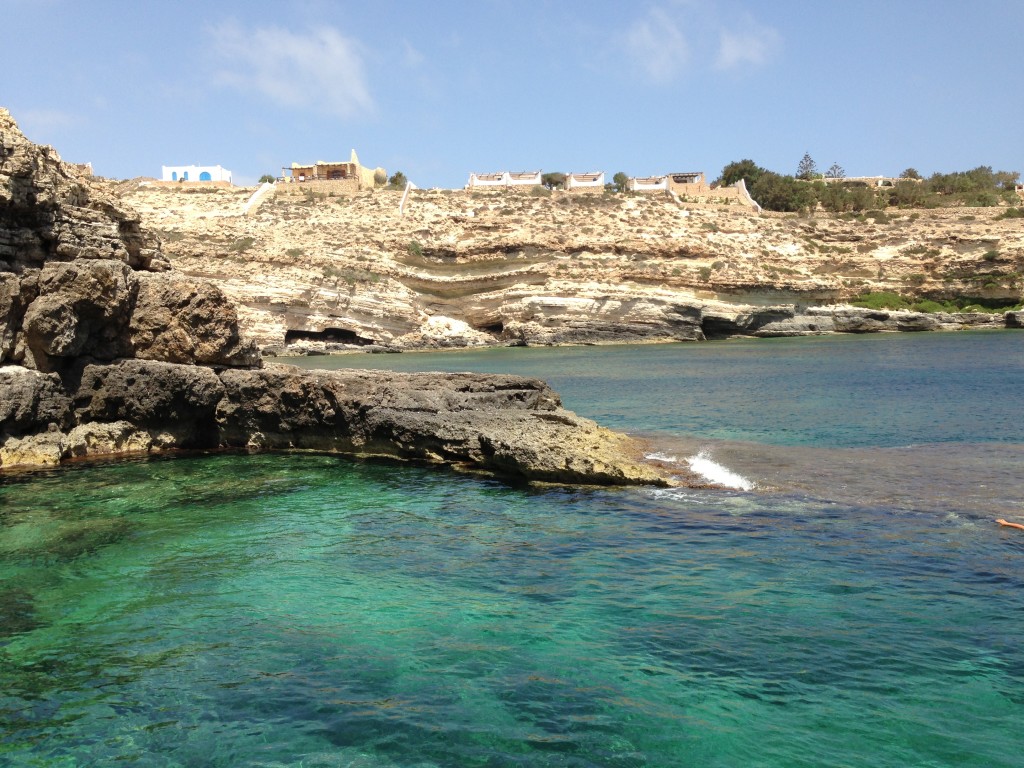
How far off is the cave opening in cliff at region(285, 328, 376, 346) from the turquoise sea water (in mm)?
39896

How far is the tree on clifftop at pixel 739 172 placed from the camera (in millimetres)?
89438

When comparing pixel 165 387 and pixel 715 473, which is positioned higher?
pixel 165 387

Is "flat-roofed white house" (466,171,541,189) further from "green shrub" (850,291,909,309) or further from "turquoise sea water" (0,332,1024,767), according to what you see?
"turquoise sea water" (0,332,1024,767)

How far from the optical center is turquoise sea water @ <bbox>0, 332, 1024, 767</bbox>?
5.49m

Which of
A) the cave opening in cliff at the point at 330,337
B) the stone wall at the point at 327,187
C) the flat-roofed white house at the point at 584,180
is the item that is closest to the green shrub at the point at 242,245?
the cave opening in cliff at the point at 330,337

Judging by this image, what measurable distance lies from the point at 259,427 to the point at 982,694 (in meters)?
13.3

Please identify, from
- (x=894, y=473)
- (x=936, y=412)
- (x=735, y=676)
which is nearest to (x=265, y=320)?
(x=936, y=412)

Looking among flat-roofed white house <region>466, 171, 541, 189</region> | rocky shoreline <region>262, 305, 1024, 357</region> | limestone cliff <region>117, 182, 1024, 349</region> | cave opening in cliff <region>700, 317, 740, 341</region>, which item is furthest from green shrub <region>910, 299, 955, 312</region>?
flat-roofed white house <region>466, 171, 541, 189</region>

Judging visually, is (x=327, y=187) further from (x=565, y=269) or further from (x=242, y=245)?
(x=565, y=269)

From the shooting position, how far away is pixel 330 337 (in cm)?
5419

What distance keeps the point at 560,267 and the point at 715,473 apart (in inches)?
1842

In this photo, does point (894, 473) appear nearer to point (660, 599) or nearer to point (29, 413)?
point (660, 599)

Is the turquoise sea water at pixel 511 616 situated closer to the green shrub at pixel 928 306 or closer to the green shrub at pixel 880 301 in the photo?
the green shrub at pixel 880 301

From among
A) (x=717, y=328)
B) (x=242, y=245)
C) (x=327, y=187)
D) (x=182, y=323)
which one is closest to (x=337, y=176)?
(x=327, y=187)
